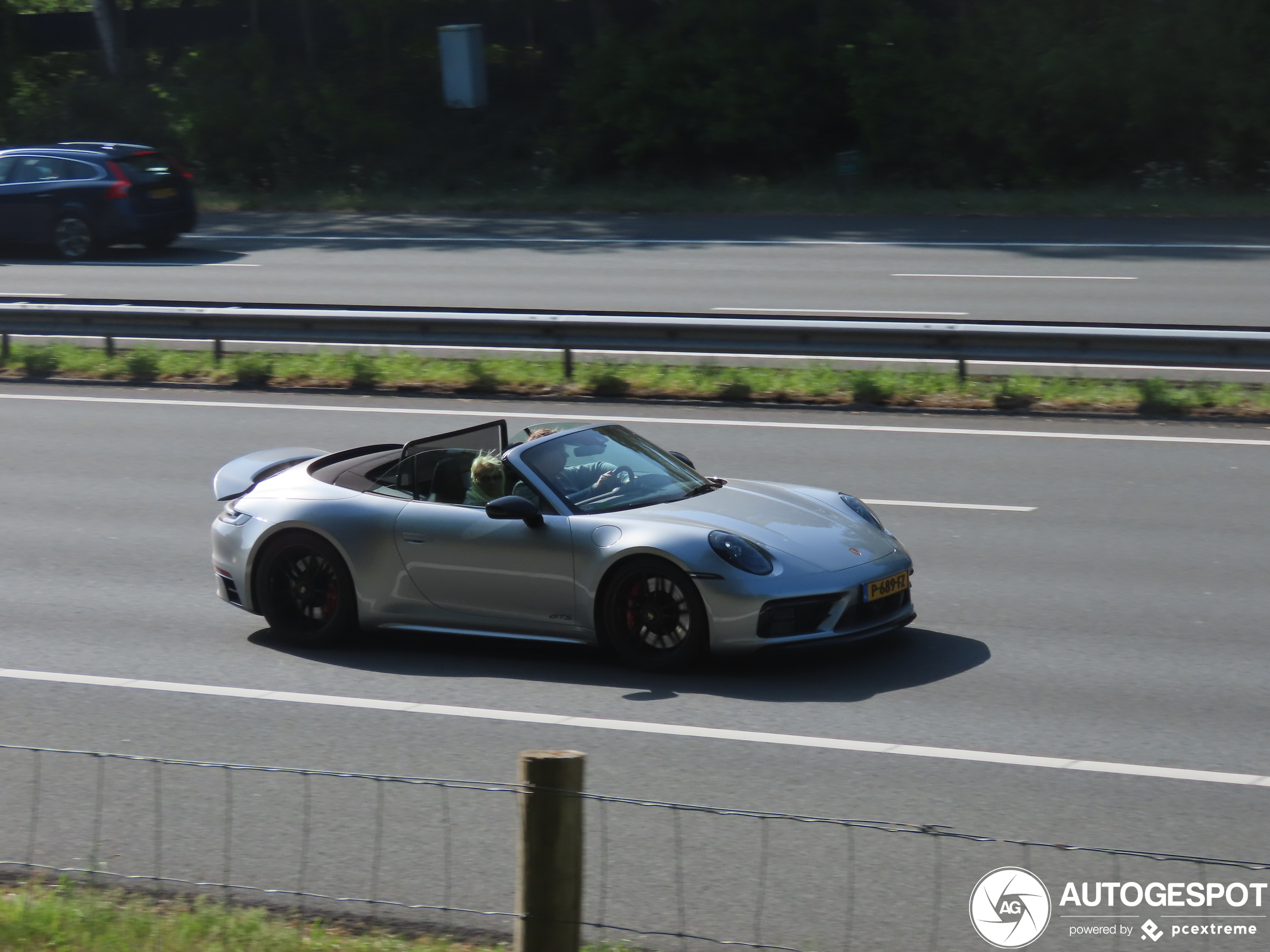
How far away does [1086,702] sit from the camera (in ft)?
23.5

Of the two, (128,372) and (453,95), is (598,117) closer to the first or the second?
(453,95)

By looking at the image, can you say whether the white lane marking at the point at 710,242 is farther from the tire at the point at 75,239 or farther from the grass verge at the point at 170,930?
the grass verge at the point at 170,930

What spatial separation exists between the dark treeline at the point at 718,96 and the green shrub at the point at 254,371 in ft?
66.0

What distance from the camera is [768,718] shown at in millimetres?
7094

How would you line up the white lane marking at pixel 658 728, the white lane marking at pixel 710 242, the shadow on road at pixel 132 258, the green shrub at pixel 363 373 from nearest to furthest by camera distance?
1. the white lane marking at pixel 658 728
2. the green shrub at pixel 363 373
3. the white lane marking at pixel 710 242
4. the shadow on road at pixel 132 258

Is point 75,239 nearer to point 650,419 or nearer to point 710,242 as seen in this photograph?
point 710,242

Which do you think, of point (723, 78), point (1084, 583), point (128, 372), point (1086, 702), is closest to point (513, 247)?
point (128, 372)

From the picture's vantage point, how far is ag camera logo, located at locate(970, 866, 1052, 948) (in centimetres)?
490

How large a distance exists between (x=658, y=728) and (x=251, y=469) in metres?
3.54

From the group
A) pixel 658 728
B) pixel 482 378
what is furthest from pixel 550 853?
pixel 482 378

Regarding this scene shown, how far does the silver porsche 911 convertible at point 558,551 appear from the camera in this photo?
757cm

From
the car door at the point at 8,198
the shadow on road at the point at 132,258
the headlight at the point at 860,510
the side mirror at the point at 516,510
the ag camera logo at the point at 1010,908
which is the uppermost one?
the car door at the point at 8,198

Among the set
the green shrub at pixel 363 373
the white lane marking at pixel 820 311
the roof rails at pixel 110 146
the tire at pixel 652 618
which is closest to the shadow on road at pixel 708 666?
the tire at pixel 652 618

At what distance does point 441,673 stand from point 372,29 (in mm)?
36151
